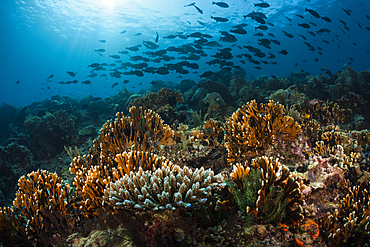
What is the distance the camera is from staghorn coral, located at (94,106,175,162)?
167 inches

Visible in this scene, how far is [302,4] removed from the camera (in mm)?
38562

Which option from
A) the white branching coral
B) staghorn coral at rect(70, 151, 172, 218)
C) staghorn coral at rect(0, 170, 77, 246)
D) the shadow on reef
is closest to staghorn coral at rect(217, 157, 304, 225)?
the shadow on reef

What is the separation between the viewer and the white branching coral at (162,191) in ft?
5.76

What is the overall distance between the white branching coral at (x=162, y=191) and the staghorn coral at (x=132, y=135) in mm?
2291

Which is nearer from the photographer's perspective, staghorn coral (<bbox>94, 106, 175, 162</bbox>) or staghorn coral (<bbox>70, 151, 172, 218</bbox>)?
staghorn coral (<bbox>70, 151, 172, 218</bbox>)

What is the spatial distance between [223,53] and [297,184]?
30.9ft

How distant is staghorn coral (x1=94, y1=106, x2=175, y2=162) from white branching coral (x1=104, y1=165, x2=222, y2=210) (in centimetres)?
229

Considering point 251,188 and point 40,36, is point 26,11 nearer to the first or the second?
point 40,36

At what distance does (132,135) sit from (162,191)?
2911 mm

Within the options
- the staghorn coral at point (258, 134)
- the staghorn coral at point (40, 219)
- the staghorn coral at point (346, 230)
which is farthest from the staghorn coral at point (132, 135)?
the staghorn coral at point (346, 230)

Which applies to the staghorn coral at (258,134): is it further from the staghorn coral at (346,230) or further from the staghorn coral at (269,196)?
the staghorn coral at (346,230)

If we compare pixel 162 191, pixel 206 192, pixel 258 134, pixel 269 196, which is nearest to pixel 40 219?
pixel 162 191

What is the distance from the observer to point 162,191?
6.26 feet

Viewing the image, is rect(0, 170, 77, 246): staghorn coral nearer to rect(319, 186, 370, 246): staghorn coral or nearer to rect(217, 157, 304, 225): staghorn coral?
rect(217, 157, 304, 225): staghorn coral
